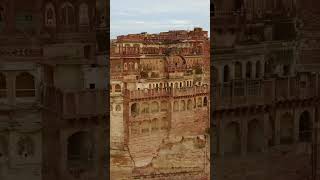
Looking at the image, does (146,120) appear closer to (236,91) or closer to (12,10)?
(236,91)

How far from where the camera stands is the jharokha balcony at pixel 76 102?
3.68 meters

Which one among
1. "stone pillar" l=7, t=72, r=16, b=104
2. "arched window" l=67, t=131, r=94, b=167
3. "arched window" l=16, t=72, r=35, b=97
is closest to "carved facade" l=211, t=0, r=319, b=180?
"arched window" l=67, t=131, r=94, b=167

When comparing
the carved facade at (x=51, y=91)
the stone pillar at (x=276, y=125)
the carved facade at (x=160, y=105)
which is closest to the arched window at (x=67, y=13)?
the carved facade at (x=51, y=91)

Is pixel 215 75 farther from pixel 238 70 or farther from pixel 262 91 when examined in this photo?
pixel 262 91

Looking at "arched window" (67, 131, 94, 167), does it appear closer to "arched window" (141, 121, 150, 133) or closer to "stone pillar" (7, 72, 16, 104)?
"stone pillar" (7, 72, 16, 104)

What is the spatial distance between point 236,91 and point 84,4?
4.65 feet

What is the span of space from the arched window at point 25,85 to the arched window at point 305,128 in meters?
2.30

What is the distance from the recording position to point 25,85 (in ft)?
11.9

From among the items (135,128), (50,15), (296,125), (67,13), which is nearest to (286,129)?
(296,125)

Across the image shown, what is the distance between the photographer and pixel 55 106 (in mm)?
3697

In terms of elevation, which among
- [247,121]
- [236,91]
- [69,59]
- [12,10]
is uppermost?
[12,10]

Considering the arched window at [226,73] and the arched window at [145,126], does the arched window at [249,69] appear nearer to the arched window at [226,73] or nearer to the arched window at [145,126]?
the arched window at [226,73]

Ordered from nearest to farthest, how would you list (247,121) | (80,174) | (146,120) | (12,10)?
(12,10) → (80,174) → (247,121) → (146,120)

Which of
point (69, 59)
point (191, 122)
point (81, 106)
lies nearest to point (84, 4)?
point (69, 59)
